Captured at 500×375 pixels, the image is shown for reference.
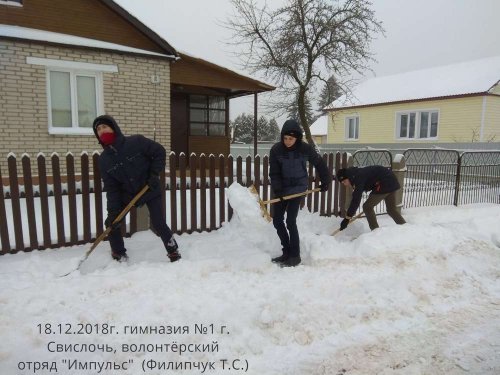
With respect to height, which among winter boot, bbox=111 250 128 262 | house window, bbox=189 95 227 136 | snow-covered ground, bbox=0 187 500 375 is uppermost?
house window, bbox=189 95 227 136

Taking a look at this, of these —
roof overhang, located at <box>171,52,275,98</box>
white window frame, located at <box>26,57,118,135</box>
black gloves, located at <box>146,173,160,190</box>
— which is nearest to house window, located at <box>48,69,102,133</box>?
white window frame, located at <box>26,57,118,135</box>

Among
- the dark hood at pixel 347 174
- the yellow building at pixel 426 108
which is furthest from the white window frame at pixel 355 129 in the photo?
the dark hood at pixel 347 174

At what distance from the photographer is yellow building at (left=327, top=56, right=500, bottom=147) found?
53.0ft

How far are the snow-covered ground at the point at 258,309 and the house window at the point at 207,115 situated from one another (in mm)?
8324

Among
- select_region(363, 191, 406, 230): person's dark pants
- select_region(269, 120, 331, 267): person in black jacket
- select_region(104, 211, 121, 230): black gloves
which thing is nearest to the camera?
select_region(104, 211, 121, 230): black gloves

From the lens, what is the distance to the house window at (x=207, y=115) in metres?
12.4

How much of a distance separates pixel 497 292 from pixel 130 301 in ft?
11.5

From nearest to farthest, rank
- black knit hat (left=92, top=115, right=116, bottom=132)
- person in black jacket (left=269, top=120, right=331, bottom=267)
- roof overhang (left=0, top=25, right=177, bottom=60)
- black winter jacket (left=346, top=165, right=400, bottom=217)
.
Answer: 1. black knit hat (left=92, top=115, right=116, bottom=132)
2. person in black jacket (left=269, top=120, right=331, bottom=267)
3. black winter jacket (left=346, top=165, right=400, bottom=217)
4. roof overhang (left=0, top=25, right=177, bottom=60)

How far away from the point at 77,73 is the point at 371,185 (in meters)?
7.05

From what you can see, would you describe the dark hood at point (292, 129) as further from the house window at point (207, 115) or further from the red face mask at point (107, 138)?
the house window at point (207, 115)

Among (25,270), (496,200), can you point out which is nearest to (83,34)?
(25,270)

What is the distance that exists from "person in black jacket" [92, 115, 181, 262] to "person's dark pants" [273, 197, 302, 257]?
1241mm

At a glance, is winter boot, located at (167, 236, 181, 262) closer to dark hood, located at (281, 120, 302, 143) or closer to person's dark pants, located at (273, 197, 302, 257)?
person's dark pants, located at (273, 197, 302, 257)

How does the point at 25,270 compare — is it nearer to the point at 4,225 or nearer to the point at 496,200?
the point at 4,225
